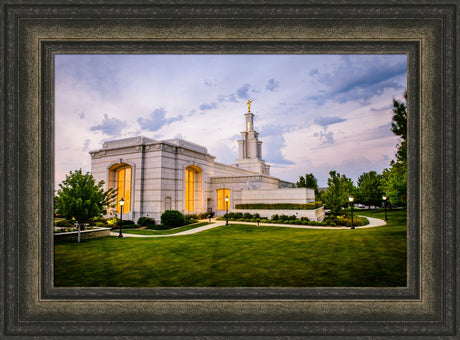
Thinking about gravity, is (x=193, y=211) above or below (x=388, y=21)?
below

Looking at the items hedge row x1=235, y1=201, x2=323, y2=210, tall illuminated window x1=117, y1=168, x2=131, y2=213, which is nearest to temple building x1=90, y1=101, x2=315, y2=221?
tall illuminated window x1=117, y1=168, x2=131, y2=213

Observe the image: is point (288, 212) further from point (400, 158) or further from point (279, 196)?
point (400, 158)

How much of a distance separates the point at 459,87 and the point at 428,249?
9.36 feet

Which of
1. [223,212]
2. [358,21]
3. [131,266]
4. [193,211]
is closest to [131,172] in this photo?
[193,211]

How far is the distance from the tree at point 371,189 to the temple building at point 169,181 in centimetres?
1125

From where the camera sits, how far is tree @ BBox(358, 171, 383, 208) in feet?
96.3

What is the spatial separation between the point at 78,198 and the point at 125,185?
1102 cm

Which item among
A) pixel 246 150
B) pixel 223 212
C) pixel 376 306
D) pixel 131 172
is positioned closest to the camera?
pixel 376 306

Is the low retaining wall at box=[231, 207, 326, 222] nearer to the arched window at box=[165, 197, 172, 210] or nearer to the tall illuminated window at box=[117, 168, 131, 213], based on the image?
the arched window at box=[165, 197, 172, 210]

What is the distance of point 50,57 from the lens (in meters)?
4.41

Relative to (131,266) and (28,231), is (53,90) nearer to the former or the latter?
(28,231)

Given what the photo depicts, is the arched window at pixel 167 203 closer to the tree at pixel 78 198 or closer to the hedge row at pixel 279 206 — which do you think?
the hedge row at pixel 279 206

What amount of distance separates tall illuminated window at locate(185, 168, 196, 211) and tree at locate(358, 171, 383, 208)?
21.5 meters

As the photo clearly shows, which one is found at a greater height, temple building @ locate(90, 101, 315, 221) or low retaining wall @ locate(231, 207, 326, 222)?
temple building @ locate(90, 101, 315, 221)
